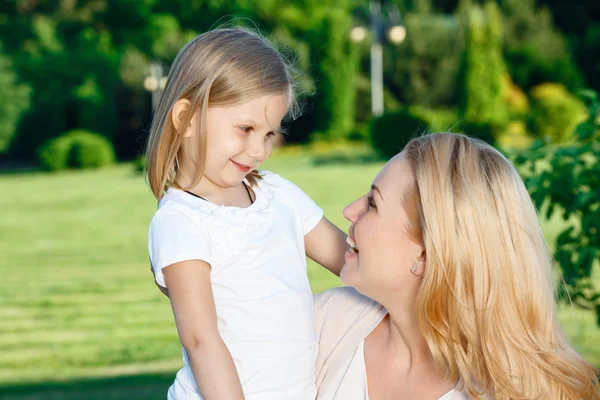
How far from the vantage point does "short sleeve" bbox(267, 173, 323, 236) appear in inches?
75.4

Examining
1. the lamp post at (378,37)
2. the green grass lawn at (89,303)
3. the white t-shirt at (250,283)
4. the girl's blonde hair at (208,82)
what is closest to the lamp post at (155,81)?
the lamp post at (378,37)

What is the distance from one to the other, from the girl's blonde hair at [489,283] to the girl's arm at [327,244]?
15.7 inches

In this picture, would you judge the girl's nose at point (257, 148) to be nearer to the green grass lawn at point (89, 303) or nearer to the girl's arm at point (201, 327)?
the girl's arm at point (201, 327)

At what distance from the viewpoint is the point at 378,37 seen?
2423cm

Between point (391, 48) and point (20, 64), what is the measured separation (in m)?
12.7

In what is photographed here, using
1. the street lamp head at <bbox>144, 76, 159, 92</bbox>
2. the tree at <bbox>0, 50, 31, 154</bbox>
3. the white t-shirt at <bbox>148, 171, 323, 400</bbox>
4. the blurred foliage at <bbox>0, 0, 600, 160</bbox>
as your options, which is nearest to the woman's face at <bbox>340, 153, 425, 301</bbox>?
the white t-shirt at <bbox>148, 171, 323, 400</bbox>

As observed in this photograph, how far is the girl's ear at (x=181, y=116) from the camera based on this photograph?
1.71 metres

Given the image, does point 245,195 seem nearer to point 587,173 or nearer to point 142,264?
point 587,173

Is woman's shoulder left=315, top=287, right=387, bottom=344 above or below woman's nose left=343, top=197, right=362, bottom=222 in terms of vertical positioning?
below

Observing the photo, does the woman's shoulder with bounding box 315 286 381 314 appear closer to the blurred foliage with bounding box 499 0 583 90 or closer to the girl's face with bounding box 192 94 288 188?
the girl's face with bounding box 192 94 288 188

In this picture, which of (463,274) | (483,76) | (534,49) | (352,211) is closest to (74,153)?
(483,76)

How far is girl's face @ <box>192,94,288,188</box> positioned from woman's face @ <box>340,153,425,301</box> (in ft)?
0.88

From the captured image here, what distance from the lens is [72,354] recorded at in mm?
6086

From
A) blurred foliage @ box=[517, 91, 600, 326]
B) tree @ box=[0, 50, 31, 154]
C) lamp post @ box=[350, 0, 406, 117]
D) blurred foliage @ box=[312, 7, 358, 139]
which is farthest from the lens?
blurred foliage @ box=[312, 7, 358, 139]
